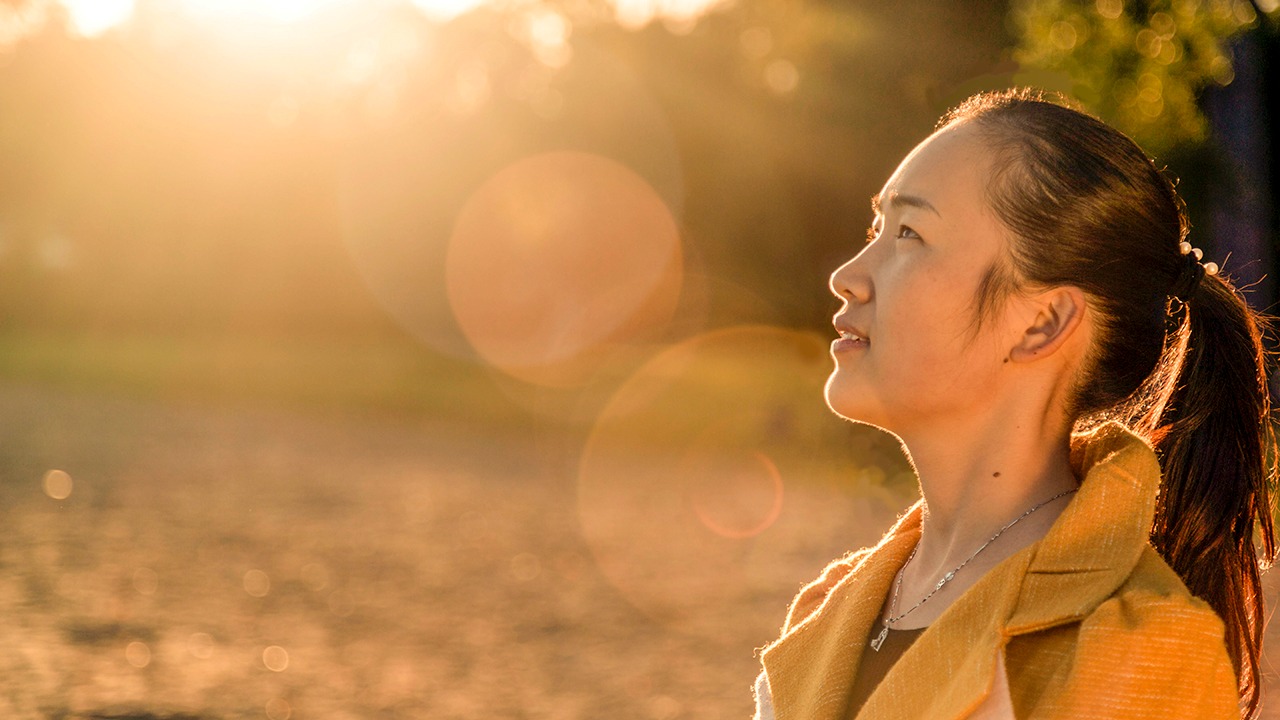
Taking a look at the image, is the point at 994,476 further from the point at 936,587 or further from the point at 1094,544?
the point at 1094,544

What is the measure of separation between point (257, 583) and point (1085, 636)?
7.45 m

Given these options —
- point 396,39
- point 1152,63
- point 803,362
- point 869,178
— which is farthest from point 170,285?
point 1152,63

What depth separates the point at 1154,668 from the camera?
1.59m

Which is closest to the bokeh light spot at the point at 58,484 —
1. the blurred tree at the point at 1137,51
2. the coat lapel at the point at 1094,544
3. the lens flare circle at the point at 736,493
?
the lens flare circle at the point at 736,493

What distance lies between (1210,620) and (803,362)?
1748cm

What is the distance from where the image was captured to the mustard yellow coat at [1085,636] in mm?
1599

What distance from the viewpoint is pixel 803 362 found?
748 inches

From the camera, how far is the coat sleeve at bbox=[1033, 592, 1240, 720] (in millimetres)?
1594

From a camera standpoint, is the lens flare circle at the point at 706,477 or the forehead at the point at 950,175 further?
the lens flare circle at the point at 706,477

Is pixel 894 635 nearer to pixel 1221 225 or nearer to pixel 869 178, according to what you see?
pixel 1221 225

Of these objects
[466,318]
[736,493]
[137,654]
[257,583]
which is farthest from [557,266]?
[137,654]

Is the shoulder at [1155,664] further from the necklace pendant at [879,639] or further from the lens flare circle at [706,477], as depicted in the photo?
the lens flare circle at [706,477]

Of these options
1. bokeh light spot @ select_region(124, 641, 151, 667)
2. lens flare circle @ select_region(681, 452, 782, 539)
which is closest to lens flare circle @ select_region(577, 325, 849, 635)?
lens flare circle @ select_region(681, 452, 782, 539)

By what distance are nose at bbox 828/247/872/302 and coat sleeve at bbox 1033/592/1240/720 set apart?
0.73 m
